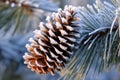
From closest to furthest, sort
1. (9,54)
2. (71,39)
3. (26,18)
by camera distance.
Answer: (71,39) < (26,18) < (9,54)

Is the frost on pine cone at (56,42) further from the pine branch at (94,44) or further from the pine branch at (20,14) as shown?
the pine branch at (20,14)

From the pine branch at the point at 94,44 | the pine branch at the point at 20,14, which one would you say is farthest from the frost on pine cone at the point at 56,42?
the pine branch at the point at 20,14

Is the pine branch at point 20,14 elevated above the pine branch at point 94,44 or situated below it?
above

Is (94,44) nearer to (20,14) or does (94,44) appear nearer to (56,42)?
(56,42)

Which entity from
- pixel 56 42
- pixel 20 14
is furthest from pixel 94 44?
pixel 20 14

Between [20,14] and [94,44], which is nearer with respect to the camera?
[94,44]

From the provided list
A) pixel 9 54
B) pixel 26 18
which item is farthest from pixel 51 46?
pixel 9 54

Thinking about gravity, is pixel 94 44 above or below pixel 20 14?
below

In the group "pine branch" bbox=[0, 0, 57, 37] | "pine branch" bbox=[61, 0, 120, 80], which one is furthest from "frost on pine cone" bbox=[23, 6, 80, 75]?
"pine branch" bbox=[0, 0, 57, 37]

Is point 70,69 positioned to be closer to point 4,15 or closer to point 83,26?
point 83,26
